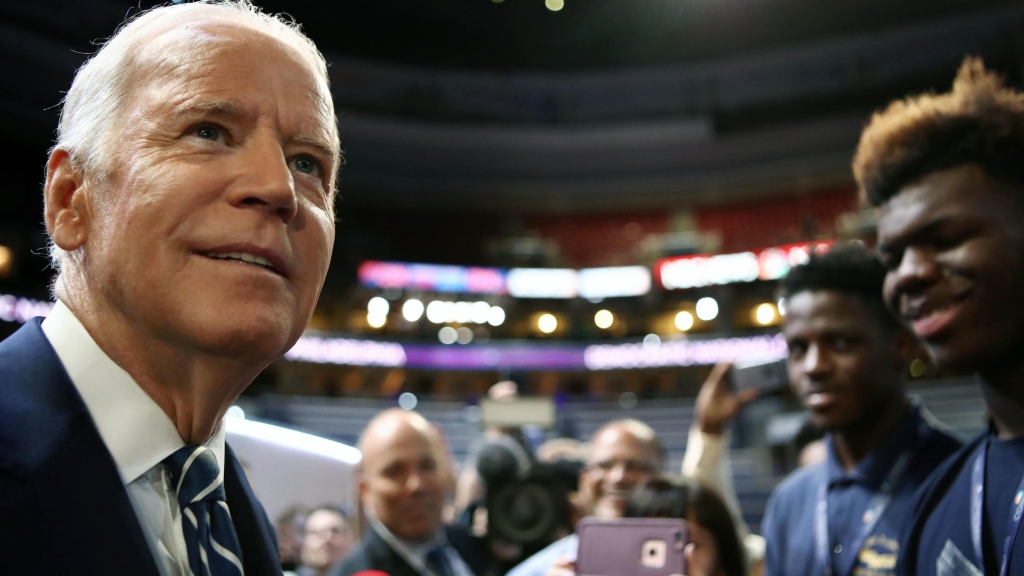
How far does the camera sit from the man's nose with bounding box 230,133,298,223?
874 millimetres

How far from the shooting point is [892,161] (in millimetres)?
1446

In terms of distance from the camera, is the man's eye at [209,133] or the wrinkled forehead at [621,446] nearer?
the man's eye at [209,133]

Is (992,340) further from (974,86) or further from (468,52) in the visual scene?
(468,52)

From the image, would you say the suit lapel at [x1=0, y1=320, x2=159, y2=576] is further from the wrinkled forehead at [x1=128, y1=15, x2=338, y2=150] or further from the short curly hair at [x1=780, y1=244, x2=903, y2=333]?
the short curly hair at [x1=780, y1=244, x2=903, y2=333]

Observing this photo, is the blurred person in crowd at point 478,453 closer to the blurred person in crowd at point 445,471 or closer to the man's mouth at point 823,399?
the blurred person in crowd at point 445,471

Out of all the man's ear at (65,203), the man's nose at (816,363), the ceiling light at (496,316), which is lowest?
the man's nose at (816,363)

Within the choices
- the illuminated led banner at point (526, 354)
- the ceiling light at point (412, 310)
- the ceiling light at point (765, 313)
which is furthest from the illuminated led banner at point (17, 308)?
the ceiling light at point (765, 313)

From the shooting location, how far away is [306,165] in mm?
1029

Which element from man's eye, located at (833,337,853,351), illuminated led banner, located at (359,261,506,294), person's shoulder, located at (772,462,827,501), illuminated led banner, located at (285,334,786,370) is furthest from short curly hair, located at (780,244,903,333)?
illuminated led banner, located at (359,261,506,294)

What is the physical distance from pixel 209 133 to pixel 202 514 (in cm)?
49

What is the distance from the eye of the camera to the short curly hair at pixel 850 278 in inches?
83.0

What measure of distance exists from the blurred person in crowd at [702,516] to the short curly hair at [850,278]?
69 cm

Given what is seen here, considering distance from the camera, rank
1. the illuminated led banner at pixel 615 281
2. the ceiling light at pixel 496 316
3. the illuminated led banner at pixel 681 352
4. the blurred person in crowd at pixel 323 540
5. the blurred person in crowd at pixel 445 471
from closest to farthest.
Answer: the blurred person in crowd at pixel 445 471, the blurred person in crowd at pixel 323 540, the illuminated led banner at pixel 681 352, the illuminated led banner at pixel 615 281, the ceiling light at pixel 496 316

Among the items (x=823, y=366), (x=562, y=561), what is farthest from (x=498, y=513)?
(x=823, y=366)
